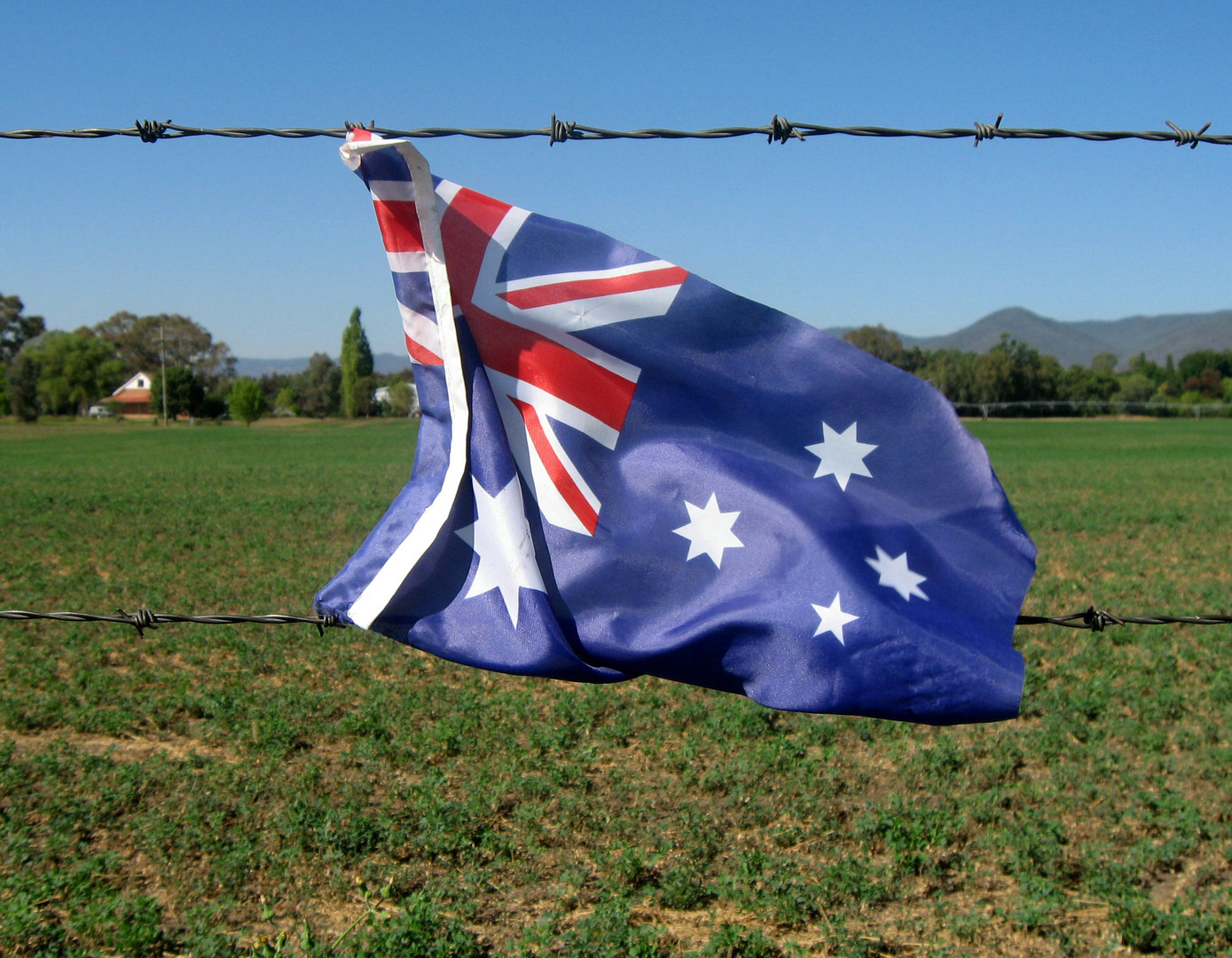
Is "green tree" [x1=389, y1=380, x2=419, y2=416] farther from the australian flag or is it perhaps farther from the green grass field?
the australian flag

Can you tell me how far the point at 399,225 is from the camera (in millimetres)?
2947

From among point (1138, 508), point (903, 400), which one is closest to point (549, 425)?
point (903, 400)

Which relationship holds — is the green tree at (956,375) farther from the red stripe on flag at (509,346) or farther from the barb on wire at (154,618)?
the barb on wire at (154,618)

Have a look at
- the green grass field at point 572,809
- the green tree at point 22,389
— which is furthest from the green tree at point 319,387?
the green grass field at point 572,809

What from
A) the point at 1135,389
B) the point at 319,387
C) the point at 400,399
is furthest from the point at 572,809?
the point at 319,387

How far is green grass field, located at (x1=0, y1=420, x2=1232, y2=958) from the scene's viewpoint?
4215mm

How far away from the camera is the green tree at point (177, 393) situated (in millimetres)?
86062

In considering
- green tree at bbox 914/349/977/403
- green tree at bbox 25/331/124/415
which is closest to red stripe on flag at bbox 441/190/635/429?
green tree at bbox 914/349/977/403

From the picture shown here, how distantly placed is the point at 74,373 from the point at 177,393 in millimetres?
15331

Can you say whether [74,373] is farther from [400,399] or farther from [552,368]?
[552,368]

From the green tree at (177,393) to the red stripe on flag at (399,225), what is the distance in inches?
3596

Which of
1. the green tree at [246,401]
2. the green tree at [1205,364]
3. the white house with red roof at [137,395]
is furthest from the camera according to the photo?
the green tree at [1205,364]

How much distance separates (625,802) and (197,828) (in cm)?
226

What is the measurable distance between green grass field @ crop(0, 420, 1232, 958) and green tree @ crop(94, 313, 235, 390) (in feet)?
335
